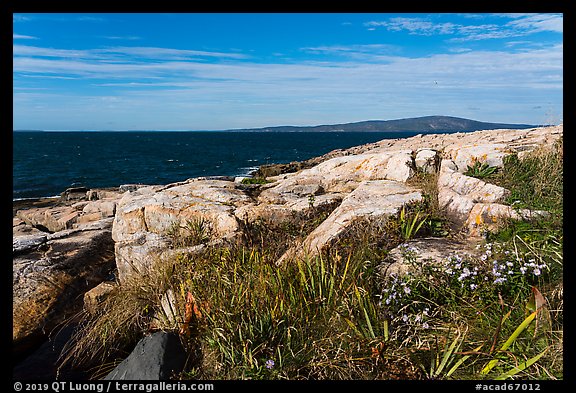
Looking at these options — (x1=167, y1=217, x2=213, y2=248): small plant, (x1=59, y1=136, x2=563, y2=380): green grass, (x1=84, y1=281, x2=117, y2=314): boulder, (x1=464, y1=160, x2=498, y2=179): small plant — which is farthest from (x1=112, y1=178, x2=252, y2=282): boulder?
(x1=464, y1=160, x2=498, y2=179): small plant

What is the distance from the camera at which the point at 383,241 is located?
5172mm

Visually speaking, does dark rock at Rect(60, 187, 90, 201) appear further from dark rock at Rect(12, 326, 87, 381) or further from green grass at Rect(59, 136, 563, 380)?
green grass at Rect(59, 136, 563, 380)

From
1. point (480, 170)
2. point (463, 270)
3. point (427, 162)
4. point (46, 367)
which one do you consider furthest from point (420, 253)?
point (46, 367)

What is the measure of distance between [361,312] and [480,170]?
418 cm

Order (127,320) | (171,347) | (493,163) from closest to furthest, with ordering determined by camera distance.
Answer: (171,347) < (127,320) < (493,163)

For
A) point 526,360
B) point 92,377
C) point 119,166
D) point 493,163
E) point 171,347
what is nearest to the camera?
point 526,360

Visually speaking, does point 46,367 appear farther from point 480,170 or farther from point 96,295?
point 480,170

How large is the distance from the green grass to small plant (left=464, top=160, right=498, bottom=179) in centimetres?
148

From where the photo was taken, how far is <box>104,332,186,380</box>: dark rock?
3.85 meters
